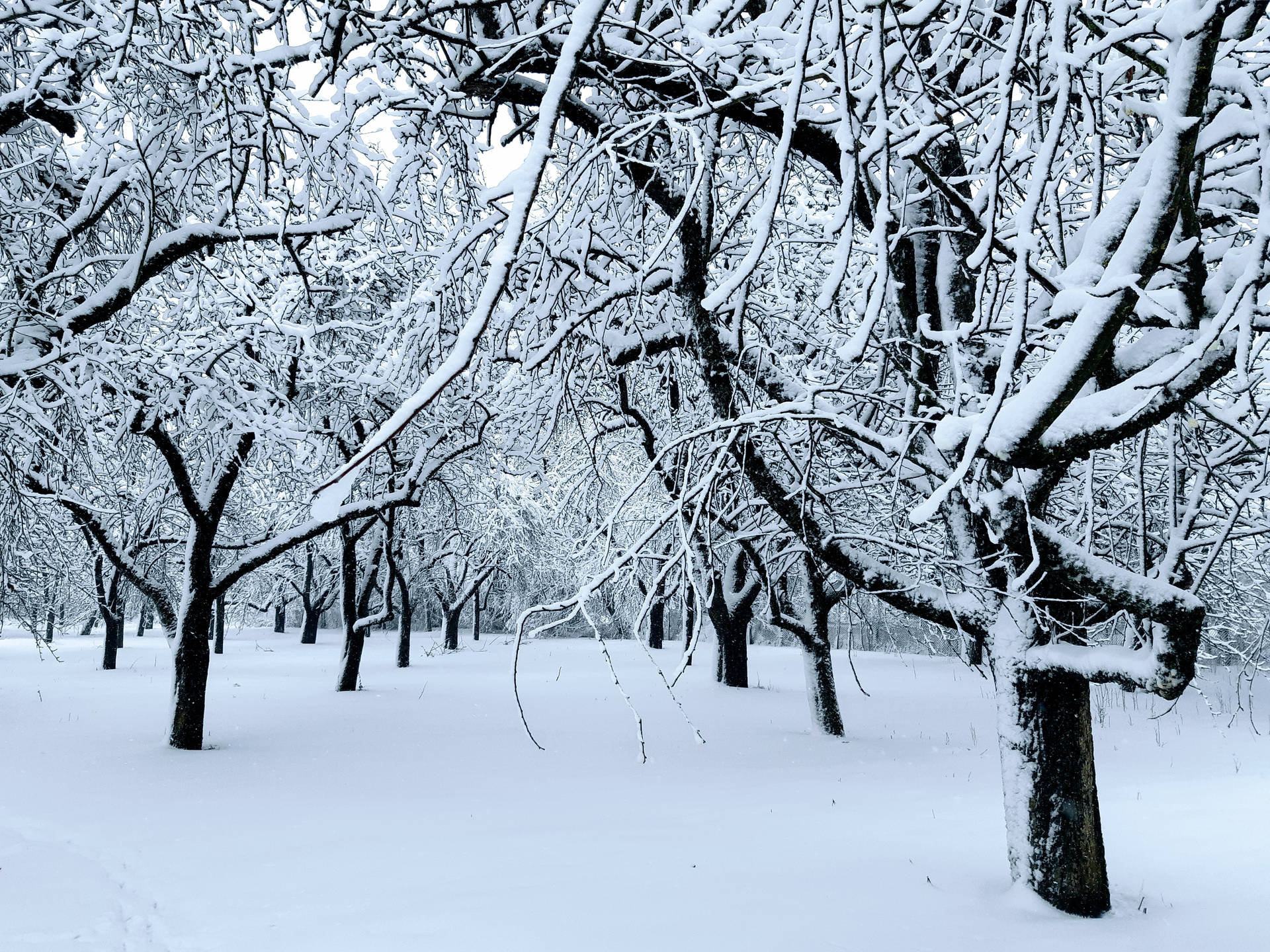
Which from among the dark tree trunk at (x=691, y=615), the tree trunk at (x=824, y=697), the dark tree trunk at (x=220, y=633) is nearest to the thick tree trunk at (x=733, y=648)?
the tree trunk at (x=824, y=697)

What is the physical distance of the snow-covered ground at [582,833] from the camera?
465 centimetres

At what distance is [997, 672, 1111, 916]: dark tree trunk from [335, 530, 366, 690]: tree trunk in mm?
12315

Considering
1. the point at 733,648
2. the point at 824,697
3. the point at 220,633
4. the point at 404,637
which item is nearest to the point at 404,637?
the point at 404,637

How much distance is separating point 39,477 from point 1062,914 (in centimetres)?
933

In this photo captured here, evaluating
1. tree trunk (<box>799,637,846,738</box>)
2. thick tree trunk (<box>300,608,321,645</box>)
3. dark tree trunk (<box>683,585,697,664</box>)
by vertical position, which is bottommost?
thick tree trunk (<box>300,608,321,645</box>)

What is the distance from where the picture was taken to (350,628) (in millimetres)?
16078

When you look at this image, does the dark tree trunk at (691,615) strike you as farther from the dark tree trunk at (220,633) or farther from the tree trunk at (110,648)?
the dark tree trunk at (220,633)

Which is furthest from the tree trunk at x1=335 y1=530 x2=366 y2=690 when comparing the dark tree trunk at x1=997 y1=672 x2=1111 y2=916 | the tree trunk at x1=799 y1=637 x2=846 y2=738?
the dark tree trunk at x1=997 y1=672 x2=1111 y2=916

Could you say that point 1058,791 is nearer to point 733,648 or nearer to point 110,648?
point 733,648

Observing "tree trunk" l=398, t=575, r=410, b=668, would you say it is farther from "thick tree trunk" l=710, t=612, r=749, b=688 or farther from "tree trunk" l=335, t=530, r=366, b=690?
"thick tree trunk" l=710, t=612, r=749, b=688

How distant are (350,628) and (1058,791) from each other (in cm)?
1382

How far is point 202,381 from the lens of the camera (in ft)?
23.4

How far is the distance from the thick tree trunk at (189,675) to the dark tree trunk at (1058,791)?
356 inches

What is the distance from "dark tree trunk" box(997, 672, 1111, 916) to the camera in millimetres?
4613
